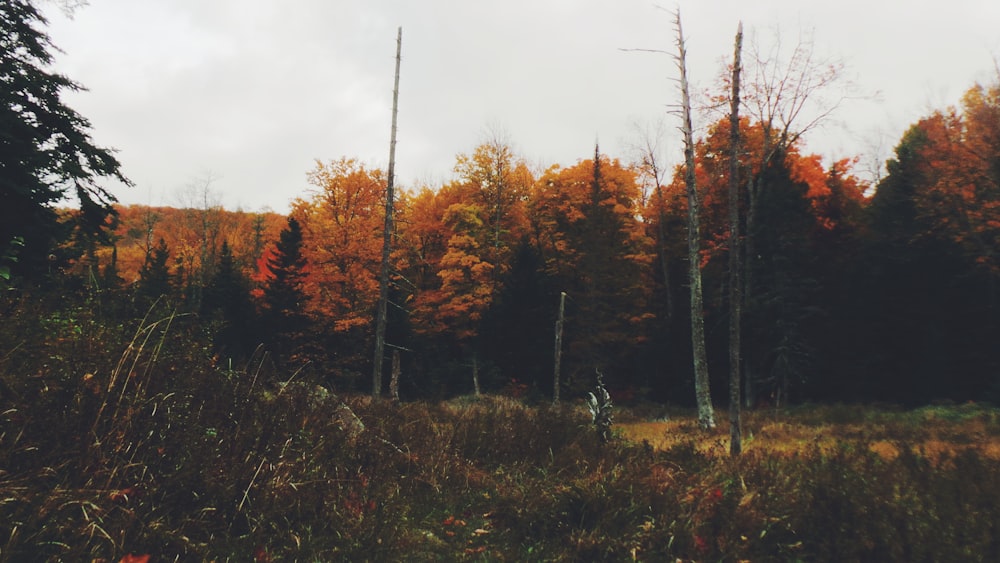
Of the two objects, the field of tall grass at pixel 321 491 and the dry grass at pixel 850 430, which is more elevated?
the field of tall grass at pixel 321 491

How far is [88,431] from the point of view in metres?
3.23

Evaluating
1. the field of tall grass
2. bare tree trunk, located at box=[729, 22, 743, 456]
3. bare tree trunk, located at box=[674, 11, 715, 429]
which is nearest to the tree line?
bare tree trunk, located at box=[674, 11, 715, 429]

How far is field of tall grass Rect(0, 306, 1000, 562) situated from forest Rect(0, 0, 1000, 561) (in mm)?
25

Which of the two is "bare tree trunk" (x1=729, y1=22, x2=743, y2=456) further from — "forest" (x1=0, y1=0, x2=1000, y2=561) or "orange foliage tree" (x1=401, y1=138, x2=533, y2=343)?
"orange foliage tree" (x1=401, y1=138, x2=533, y2=343)

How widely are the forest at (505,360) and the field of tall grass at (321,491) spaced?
0.02 metres

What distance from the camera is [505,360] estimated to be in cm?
3069

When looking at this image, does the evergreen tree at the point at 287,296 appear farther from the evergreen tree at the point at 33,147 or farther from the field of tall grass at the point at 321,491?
the field of tall grass at the point at 321,491

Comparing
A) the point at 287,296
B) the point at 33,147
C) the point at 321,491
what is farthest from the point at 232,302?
the point at 321,491

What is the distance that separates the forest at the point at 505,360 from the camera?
3.51 meters

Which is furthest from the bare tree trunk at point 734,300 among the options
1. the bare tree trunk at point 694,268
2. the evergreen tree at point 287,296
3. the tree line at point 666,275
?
the evergreen tree at point 287,296

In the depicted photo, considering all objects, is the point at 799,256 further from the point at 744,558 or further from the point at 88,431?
the point at 88,431

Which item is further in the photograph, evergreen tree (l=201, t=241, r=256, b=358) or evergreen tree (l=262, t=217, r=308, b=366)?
evergreen tree (l=201, t=241, r=256, b=358)

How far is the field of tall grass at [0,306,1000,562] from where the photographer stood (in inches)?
119

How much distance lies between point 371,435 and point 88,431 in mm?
3684
